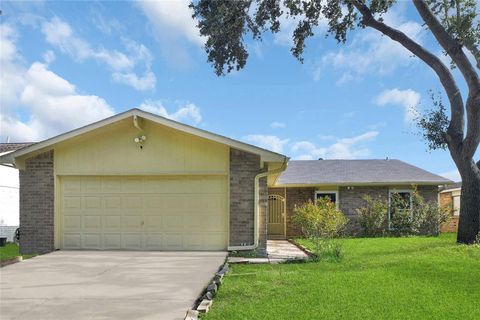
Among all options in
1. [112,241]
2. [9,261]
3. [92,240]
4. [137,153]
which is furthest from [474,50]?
[9,261]

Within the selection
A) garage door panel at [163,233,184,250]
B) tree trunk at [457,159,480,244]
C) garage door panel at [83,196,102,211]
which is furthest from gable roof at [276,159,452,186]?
garage door panel at [83,196,102,211]

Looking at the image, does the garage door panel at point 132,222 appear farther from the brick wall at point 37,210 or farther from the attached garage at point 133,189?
the brick wall at point 37,210

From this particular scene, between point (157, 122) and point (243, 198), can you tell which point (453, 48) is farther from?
point (157, 122)

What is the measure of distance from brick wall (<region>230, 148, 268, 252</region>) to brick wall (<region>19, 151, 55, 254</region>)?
17.8 feet

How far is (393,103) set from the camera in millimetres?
17375

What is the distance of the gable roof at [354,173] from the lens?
20.0m

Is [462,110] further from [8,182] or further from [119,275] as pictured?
[8,182]

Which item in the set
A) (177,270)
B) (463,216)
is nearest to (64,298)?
(177,270)

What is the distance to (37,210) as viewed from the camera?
42.2ft

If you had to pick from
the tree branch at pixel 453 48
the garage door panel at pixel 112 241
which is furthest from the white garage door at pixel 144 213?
the tree branch at pixel 453 48

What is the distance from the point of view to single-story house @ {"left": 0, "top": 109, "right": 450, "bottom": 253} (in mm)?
12703

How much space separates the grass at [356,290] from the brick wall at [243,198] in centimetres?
219

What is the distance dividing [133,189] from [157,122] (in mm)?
2266

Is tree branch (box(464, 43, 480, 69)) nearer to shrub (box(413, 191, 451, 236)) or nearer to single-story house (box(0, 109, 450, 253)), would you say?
shrub (box(413, 191, 451, 236))
